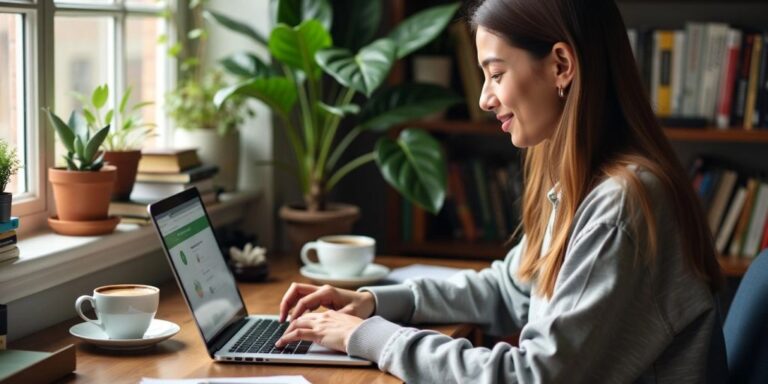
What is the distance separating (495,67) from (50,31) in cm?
94

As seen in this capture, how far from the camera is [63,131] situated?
1.90 meters

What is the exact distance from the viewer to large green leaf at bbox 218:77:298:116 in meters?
2.28

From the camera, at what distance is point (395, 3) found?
116 inches

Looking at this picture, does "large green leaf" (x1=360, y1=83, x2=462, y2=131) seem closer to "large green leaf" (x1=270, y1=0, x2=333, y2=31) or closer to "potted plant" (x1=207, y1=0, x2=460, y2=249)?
"potted plant" (x1=207, y1=0, x2=460, y2=249)

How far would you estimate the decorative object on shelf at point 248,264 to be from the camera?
2211mm

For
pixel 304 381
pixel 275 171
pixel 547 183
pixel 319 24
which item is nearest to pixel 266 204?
pixel 275 171

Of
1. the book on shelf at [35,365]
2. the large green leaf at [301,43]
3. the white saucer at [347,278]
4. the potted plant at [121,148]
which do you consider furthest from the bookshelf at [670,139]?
the book on shelf at [35,365]

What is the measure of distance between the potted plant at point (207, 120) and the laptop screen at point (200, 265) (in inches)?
27.0

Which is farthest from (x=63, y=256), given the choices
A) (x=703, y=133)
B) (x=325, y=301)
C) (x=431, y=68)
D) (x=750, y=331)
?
(x=703, y=133)

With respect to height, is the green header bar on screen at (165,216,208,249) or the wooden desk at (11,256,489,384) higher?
the green header bar on screen at (165,216,208,249)

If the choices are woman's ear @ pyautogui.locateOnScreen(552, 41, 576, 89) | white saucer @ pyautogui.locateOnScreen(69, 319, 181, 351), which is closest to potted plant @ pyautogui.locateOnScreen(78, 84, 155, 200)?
white saucer @ pyautogui.locateOnScreen(69, 319, 181, 351)

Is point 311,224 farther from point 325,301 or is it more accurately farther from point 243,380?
point 243,380

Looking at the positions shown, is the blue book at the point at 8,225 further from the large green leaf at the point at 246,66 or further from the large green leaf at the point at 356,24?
the large green leaf at the point at 356,24

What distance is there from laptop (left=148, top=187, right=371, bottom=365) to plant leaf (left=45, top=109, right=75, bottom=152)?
28cm
